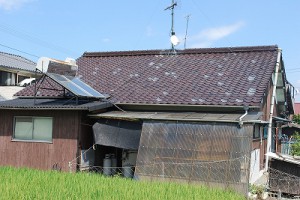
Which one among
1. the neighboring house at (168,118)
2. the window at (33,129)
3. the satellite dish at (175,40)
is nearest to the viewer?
the neighboring house at (168,118)

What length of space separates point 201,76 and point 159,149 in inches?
169

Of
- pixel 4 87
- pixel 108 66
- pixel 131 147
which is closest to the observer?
pixel 131 147

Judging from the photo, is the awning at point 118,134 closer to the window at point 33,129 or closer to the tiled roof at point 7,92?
the window at point 33,129

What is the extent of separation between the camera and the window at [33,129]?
11977 mm

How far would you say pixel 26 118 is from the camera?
12344 mm

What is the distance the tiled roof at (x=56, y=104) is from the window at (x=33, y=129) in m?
0.53

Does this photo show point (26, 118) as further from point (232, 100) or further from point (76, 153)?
point (232, 100)

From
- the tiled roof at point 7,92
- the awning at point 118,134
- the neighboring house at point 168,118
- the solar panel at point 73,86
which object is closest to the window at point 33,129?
the neighboring house at point 168,118

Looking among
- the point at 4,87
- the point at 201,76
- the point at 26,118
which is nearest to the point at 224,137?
the point at 201,76

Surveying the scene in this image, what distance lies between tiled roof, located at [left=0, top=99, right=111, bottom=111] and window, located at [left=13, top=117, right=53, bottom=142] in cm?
53

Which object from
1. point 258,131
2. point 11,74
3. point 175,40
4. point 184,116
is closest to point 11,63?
point 11,74

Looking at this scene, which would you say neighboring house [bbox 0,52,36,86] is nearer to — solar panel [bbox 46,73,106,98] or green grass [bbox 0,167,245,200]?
solar panel [bbox 46,73,106,98]

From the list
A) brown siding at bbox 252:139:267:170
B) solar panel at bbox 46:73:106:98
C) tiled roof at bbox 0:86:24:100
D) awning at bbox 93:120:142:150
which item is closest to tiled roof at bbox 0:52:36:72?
tiled roof at bbox 0:86:24:100

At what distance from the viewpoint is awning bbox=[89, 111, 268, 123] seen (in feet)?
32.6
